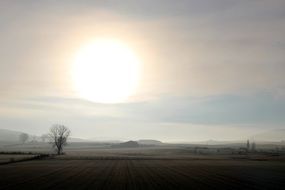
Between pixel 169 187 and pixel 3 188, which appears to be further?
pixel 169 187

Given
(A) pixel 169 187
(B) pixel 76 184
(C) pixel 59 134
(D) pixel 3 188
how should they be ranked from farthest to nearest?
(C) pixel 59 134
(B) pixel 76 184
(A) pixel 169 187
(D) pixel 3 188

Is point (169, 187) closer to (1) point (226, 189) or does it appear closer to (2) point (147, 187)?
(2) point (147, 187)

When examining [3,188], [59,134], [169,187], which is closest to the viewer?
[3,188]

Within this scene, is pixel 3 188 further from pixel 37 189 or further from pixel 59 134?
pixel 59 134

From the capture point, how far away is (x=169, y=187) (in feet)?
136

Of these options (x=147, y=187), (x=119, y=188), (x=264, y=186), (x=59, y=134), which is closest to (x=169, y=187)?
(x=147, y=187)

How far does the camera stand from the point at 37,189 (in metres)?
38.7

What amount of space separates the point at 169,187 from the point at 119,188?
5.28 metres

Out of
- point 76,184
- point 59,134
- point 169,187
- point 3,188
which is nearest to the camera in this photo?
point 3,188

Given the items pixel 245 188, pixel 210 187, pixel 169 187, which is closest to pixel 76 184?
pixel 169 187

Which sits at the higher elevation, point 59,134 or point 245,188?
point 59,134

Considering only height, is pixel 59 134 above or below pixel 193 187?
above

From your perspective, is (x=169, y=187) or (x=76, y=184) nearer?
(x=169, y=187)

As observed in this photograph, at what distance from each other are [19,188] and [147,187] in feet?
40.9
